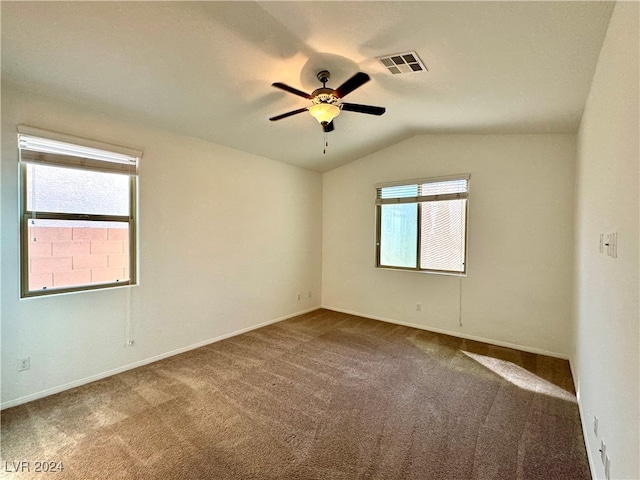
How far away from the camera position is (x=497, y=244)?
3902 mm

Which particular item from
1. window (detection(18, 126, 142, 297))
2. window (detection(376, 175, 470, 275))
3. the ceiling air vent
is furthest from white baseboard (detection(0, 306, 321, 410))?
the ceiling air vent

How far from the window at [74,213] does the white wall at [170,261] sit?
0.29 ft

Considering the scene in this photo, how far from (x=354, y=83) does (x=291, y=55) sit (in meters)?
0.60

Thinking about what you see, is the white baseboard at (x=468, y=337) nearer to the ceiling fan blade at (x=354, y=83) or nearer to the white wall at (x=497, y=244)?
the white wall at (x=497, y=244)

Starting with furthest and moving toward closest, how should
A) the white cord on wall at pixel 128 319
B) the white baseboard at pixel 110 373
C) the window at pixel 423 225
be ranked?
the window at pixel 423 225 < the white cord on wall at pixel 128 319 < the white baseboard at pixel 110 373

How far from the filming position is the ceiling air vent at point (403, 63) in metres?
2.21

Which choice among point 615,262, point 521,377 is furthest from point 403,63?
point 521,377

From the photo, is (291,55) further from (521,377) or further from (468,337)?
(468,337)

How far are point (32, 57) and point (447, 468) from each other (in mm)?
3946

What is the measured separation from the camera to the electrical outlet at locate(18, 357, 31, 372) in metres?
2.47

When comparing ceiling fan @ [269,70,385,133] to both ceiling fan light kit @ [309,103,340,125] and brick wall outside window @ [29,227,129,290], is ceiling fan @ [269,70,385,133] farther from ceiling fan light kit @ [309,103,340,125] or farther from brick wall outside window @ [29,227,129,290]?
brick wall outside window @ [29,227,129,290]

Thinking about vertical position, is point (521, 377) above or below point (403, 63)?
below

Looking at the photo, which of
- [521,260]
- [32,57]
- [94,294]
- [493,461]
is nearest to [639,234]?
[493,461]

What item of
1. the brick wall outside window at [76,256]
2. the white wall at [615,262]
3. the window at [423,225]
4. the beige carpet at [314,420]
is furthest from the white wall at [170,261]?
the white wall at [615,262]
